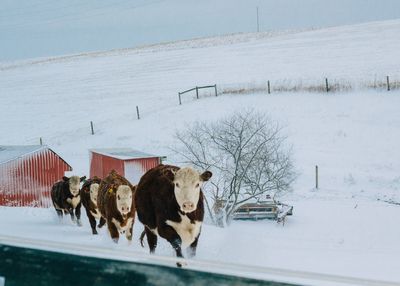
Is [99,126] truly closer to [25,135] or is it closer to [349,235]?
[25,135]

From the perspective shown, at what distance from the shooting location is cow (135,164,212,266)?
4895mm

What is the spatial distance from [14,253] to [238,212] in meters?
19.0

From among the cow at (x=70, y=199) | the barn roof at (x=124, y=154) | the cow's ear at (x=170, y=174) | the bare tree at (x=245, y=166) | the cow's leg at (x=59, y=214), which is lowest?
the bare tree at (x=245, y=166)

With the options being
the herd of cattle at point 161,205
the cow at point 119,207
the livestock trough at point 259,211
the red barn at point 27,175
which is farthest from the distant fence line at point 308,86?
the herd of cattle at point 161,205

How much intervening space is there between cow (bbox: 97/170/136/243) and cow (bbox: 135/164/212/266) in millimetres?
684

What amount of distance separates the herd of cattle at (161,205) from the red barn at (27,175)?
12799 mm

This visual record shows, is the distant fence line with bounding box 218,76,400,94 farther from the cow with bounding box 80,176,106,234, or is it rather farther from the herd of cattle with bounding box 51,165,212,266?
the herd of cattle with bounding box 51,165,212,266

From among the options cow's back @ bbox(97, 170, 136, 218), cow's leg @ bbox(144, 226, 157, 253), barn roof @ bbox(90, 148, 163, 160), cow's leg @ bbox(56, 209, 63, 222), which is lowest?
barn roof @ bbox(90, 148, 163, 160)

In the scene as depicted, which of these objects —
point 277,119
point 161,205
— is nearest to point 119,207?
point 161,205

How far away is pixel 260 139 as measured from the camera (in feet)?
73.9

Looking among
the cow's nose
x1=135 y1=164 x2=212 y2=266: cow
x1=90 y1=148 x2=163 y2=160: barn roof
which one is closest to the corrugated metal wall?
x1=90 y1=148 x2=163 y2=160: barn roof

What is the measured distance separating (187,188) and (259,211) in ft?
52.7

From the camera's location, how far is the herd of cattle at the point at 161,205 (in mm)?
4941

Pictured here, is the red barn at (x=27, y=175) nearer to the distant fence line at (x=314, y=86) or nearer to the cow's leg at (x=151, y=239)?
the cow's leg at (x=151, y=239)
